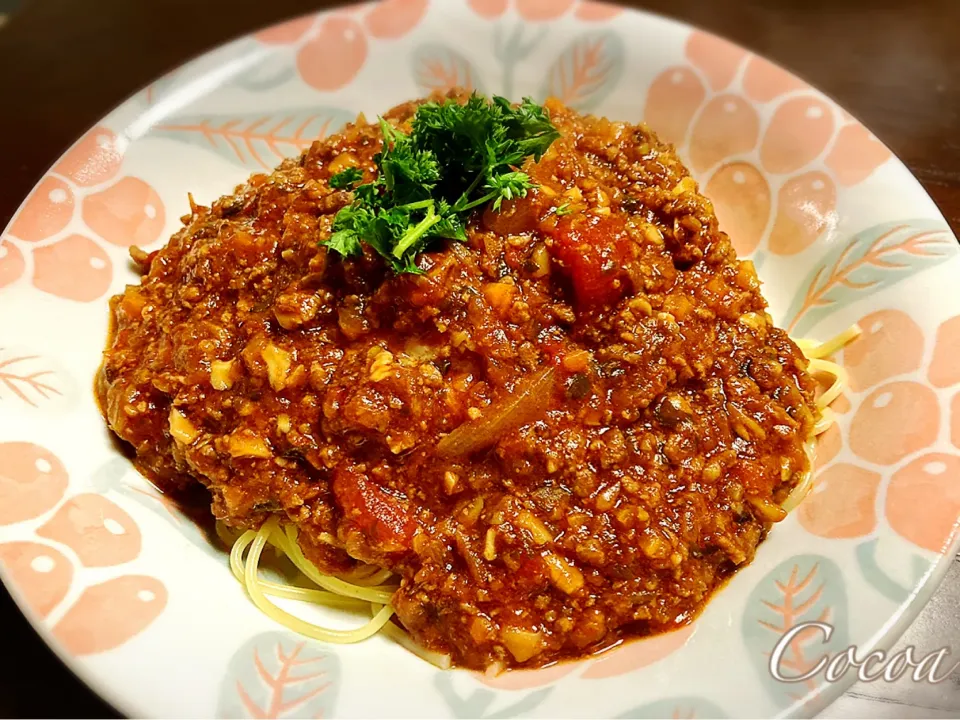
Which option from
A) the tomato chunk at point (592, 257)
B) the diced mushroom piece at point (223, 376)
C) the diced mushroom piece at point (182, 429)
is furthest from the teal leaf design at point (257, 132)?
the tomato chunk at point (592, 257)

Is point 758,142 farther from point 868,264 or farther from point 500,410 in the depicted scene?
point 500,410

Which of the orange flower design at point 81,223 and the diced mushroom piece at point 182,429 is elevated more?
the orange flower design at point 81,223

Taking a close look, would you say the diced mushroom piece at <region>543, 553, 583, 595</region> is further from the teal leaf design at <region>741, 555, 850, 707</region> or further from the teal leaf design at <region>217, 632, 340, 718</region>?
the teal leaf design at <region>217, 632, 340, 718</region>

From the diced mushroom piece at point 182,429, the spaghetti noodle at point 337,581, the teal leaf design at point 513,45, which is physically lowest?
the spaghetti noodle at point 337,581

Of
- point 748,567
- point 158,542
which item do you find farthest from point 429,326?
point 748,567

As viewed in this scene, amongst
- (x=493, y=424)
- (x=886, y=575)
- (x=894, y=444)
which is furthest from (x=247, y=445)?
(x=894, y=444)

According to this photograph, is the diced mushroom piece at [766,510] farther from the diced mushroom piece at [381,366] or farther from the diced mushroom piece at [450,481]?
the diced mushroom piece at [381,366]

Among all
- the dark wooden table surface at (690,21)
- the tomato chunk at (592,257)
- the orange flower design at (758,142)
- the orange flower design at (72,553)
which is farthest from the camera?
the dark wooden table surface at (690,21)
